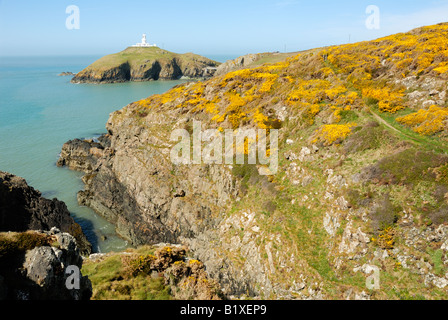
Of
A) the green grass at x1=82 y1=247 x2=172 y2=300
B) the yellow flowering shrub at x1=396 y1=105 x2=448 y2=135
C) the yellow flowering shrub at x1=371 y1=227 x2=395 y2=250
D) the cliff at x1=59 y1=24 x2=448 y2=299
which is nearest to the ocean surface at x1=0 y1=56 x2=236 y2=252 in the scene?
the cliff at x1=59 y1=24 x2=448 y2=299

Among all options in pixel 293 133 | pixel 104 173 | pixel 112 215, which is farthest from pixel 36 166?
pixel 293 133

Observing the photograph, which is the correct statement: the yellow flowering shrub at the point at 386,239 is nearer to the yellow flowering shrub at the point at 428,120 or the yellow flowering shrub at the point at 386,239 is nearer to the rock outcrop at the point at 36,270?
the yellow flowering shrub at the point at 428,120

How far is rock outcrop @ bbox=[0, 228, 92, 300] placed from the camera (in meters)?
11.8

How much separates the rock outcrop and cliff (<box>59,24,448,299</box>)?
18.6 metres

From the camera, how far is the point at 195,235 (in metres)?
36.2

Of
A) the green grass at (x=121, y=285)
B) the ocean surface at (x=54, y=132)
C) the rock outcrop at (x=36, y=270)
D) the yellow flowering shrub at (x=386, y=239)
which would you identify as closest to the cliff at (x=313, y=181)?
the yellow flowering shrub at (x=386, y=239)

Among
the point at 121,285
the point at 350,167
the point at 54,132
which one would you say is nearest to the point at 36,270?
the point at 121,285

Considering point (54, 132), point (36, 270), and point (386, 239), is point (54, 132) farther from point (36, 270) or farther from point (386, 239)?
point (386, 239)

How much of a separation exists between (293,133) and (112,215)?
37.3 meters

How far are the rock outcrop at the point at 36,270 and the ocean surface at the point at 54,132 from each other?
92.1 ft

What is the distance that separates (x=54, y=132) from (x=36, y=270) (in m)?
90.1

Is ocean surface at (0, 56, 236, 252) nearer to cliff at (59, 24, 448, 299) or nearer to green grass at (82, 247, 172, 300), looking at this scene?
cliff at (59, 24, 448, 299)

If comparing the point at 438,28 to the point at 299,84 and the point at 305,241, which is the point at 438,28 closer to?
the point at 299,84

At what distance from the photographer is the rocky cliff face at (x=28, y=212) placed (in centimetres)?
3847
